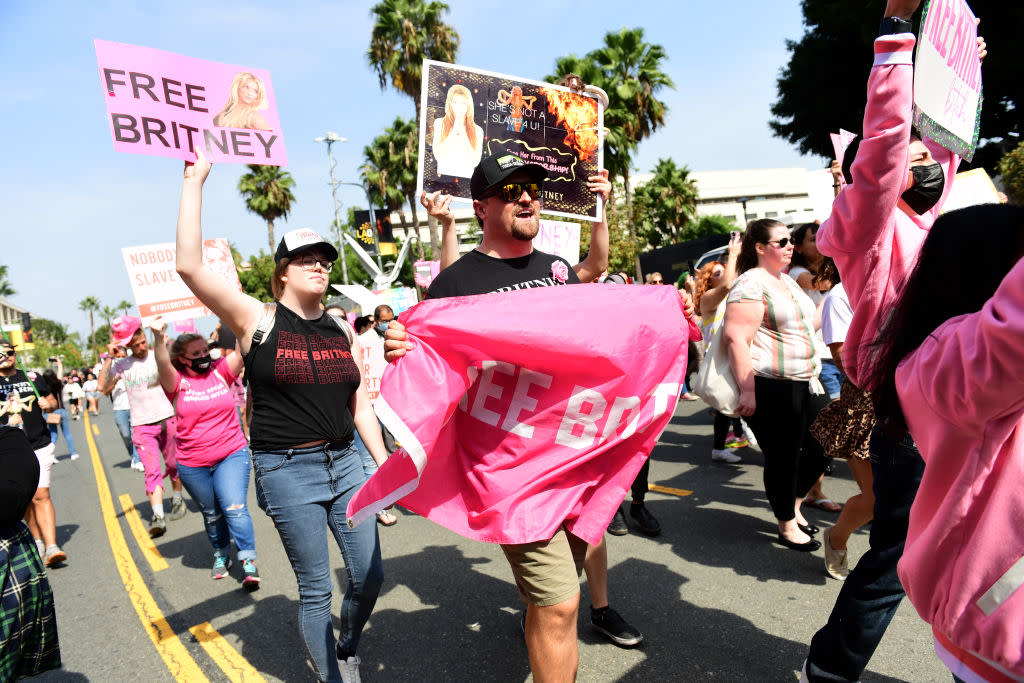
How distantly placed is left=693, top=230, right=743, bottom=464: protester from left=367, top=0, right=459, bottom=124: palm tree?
2239cm

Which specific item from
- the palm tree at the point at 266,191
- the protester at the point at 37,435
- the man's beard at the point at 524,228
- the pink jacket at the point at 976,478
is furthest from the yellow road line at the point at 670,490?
the palm tree at the point at 266,191

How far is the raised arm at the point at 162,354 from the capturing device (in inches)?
177

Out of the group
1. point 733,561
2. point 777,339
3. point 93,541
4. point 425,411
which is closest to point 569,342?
point 425,411

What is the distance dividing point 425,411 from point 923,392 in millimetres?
1465

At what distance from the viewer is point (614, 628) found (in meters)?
3.31

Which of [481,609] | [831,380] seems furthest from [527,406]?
[831,380]

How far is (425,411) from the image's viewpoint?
7.51 feet

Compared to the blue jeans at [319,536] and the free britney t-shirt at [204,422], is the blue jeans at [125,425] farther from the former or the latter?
the blue jeans at [319,536]

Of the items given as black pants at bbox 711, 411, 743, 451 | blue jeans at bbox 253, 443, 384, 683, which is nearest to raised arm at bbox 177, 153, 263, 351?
blue jeans at bbox 253, 443, 384, 683

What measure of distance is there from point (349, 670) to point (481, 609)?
3.49 ft

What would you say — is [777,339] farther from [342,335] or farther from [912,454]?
[342,335]

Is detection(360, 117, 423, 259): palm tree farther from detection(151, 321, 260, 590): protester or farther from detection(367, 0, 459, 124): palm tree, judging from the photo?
detection(151, 321, 260, 590): protester

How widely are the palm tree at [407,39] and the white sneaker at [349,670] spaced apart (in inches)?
966

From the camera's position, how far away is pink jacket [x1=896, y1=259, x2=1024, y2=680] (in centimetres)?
120
